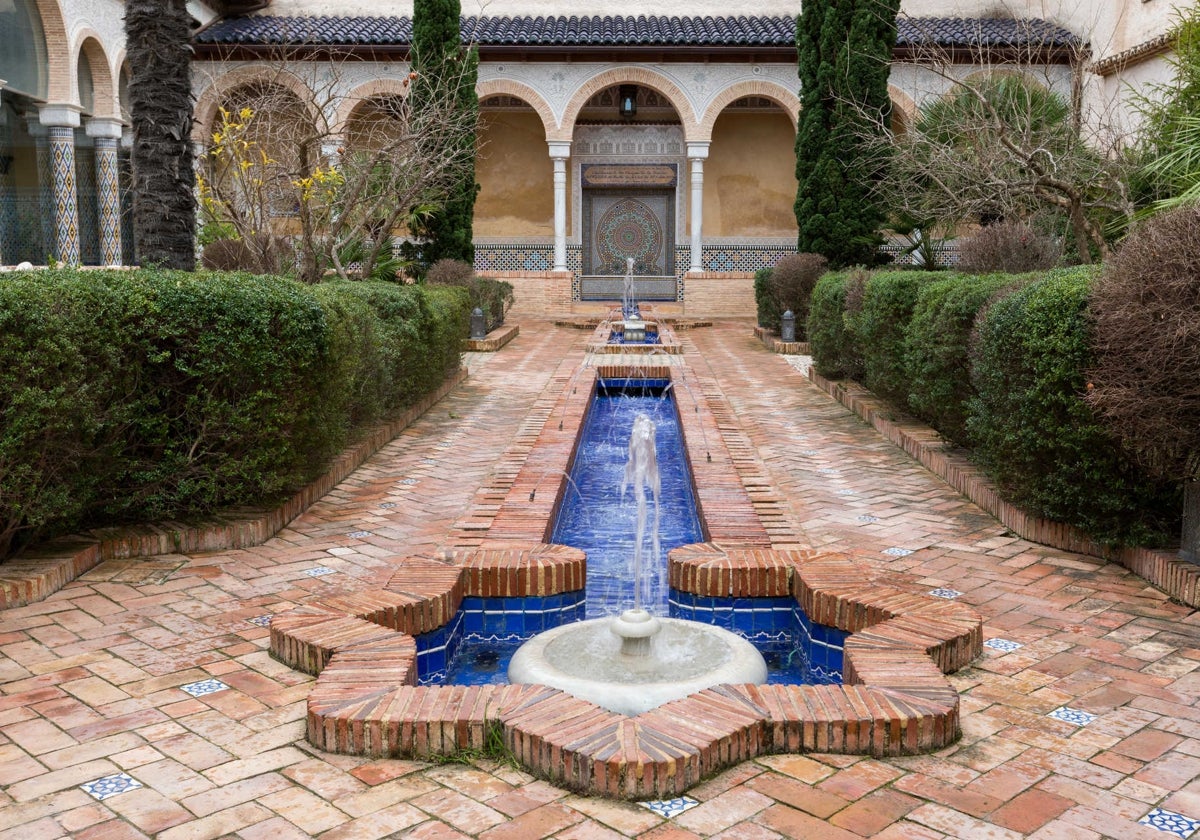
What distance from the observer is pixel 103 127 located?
16.4 m

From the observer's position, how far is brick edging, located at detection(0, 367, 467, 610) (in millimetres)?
4121

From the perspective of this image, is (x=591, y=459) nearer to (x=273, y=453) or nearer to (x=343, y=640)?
(x=273, y=453)

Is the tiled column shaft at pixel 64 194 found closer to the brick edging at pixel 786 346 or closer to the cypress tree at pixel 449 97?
the cypress tree at pixel 449 97

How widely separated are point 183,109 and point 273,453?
2.60m

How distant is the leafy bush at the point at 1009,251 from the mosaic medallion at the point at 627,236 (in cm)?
1284

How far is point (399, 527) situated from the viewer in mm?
5332

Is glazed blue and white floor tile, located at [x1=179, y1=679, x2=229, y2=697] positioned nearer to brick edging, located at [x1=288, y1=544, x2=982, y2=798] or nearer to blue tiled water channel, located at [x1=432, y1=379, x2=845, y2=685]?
brick edging, located at [x1=288, y1=544, x2=982, y2=798]

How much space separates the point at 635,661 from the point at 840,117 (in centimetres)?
1100

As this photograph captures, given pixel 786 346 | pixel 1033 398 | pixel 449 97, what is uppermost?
pixel 449 97

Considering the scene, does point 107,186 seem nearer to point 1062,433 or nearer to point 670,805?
point 1062,433

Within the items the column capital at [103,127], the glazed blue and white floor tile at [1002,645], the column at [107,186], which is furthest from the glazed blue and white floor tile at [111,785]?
the column capital at [103,127]

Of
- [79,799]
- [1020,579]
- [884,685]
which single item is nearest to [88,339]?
[79,799]

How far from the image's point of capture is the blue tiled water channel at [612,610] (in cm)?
385

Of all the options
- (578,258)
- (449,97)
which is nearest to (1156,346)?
(449,97)
